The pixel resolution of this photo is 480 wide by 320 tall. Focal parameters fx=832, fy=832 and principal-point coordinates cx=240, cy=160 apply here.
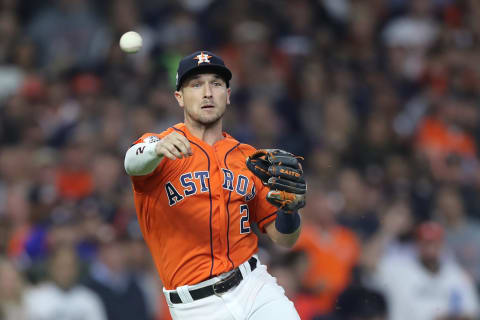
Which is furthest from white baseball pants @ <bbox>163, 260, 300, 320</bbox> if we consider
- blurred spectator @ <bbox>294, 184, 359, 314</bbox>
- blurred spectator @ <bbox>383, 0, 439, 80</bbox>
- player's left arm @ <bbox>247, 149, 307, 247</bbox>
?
blurred spectator @ <bbox>383, 0, 439, 80</bbox>

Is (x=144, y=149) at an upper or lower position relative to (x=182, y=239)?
upper

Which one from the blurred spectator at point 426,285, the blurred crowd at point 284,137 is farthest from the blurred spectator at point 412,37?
the blurred spectator at point 426,285

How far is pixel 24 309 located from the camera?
25.4ft

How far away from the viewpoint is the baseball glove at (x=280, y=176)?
462 centimetres

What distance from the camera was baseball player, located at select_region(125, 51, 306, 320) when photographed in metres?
4.70

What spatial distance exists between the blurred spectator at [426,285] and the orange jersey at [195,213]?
386cm

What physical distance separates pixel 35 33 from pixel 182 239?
6.85 metres

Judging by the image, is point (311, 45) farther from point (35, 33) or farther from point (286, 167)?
point (286, 167)

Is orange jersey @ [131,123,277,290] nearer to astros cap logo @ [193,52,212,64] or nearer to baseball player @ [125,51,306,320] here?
baseball player @ [125,51,306,320]

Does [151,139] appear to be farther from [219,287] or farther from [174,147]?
[219,287]

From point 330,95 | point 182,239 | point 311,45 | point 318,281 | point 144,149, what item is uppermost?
point 311,45

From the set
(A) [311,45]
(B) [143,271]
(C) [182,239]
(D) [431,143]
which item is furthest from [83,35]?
(C) [182,239]

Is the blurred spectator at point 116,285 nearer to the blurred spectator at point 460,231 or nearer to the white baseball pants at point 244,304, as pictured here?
the white baseball pants at point 244,304

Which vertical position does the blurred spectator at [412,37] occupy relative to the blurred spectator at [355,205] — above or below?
above
